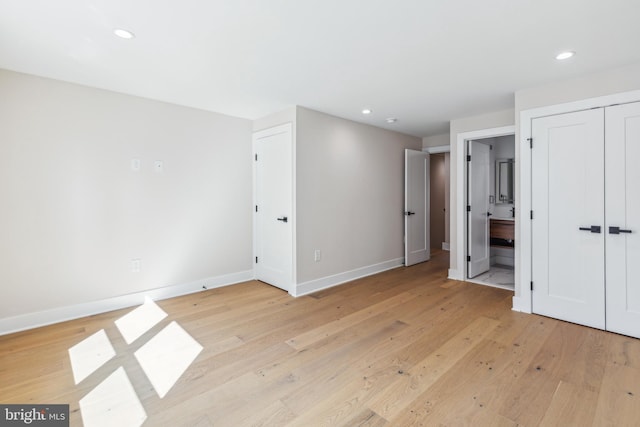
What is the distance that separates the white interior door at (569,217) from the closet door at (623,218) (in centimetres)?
6

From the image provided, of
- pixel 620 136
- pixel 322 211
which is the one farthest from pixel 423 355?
pixel 620 136

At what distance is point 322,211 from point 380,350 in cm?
207

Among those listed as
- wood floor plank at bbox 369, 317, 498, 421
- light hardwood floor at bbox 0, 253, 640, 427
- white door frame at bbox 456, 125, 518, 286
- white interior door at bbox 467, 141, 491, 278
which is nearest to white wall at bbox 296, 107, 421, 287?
light hardwood floor at bbox 0, 253, 640, 427

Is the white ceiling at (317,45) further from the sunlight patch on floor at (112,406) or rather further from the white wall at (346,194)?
the sunlight patch on floor at (112,406)

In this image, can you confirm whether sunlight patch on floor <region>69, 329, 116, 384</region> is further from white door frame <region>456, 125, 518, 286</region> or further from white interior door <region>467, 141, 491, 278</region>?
white interior door <region>467, 141, 491, 278</region>

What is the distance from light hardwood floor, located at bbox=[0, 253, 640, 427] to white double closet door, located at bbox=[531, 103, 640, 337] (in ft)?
0.78

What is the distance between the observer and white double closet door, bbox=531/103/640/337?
2.63m

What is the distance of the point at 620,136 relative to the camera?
8.73 ft

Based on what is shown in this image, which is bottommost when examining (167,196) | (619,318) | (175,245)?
(619,318)

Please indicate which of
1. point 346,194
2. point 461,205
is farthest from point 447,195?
point 346,194

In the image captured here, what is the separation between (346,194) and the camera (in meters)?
4.41

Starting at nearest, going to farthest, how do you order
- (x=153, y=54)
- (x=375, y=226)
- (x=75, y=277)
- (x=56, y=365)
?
(x=56, y=365) < (x=153, y=54) < (x=75, y=277) < (x=375, y=226)

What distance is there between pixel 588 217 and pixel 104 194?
4901 millimetres

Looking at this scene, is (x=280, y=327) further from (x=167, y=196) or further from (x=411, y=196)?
(x=411, y=196)
